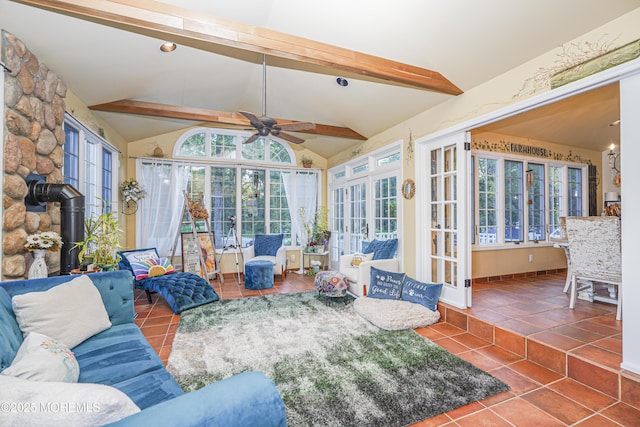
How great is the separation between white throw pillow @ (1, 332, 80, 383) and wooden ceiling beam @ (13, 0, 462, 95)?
2106 millimetres

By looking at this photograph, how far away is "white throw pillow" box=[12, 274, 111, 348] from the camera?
1658mm

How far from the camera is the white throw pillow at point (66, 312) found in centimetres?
166

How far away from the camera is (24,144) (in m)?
2.44

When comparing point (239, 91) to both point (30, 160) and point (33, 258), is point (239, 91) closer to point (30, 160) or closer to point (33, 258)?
point (30, 160)

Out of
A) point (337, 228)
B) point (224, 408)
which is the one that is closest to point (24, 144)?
point (224, 408)

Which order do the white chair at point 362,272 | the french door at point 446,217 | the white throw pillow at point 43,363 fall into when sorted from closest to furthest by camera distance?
the white throw pillow at point 43,363
the french door at point 446,217
the white chair at point 362,272

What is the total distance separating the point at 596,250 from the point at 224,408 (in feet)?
12.6

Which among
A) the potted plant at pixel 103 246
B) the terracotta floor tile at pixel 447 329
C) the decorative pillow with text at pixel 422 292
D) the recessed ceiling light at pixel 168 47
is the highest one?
the recessed ceiling light at pixel 168 47

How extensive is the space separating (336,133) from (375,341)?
3.40 meters

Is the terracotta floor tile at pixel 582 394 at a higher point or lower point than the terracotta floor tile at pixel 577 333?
lower

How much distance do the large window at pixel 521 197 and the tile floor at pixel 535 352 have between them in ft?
3.85

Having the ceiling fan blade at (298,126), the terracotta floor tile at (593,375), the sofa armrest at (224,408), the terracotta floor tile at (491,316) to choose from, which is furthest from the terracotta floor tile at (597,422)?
the ceiling fan blade at (298,126)

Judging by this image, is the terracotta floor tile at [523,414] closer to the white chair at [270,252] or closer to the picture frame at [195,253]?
the white chair at [270,252]

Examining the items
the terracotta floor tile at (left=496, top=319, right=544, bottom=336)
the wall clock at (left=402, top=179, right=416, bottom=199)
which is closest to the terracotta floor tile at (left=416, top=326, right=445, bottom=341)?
the terracotta floor tile at (left=496, top=319, right=544, bottom=336)
